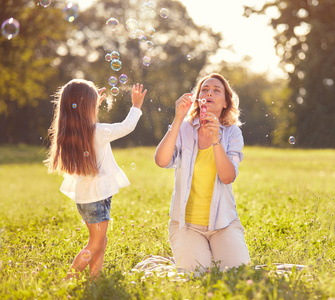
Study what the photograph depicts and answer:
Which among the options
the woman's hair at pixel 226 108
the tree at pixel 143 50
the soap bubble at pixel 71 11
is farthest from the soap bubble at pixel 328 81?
the woman's hair at pixel 226 108

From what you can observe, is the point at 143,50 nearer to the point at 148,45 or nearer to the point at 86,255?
the point at 148,45

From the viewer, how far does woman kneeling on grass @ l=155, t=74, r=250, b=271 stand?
398cm

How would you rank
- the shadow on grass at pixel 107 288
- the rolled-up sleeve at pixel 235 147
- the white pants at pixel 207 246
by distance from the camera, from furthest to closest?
the rolled-up sleeve at pixel 235 147 < the white pants at pixel 207 246 < the shadow on grass at pixel 107 288

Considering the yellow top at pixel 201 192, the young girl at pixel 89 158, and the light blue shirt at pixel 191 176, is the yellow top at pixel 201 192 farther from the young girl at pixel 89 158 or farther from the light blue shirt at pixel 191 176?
the young girl at pixel 89 158

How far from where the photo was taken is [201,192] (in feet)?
13.8

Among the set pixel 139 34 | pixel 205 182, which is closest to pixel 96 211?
pixel 205 182

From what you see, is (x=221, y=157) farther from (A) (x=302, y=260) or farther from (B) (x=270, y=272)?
(A) (x=302, y=260)

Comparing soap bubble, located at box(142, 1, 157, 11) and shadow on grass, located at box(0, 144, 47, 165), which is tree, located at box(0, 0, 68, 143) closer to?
shadow on grass, located at box(0, 144, 47, 165)

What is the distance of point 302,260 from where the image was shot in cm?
435

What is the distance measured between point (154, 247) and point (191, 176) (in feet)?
3.91

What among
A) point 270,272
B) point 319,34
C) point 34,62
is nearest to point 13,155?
point 34,62

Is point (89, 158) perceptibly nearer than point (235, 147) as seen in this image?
Yes

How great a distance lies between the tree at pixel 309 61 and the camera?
18703 mm

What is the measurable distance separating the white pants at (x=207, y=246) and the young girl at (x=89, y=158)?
0.68 metres
